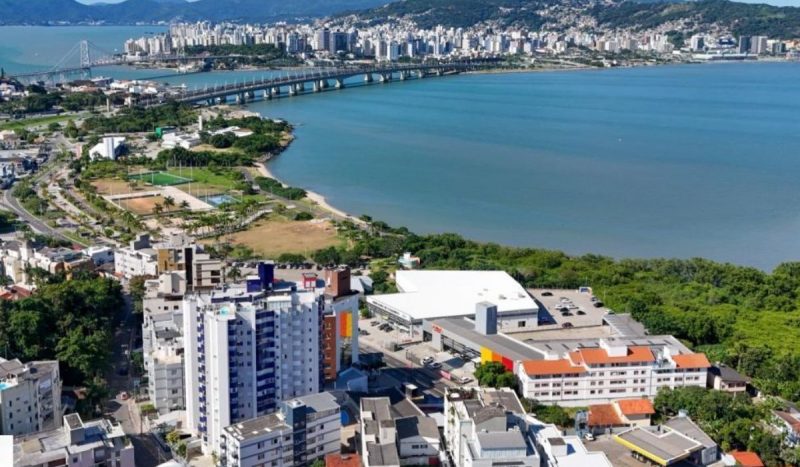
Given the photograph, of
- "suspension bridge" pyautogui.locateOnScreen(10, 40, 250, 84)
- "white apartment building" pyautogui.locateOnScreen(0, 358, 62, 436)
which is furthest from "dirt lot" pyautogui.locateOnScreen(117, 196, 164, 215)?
"suspension bridge" pyautogui.locateOnScreen(10, 40, 250, 84)

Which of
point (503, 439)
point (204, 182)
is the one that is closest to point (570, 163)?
point (204, 182)

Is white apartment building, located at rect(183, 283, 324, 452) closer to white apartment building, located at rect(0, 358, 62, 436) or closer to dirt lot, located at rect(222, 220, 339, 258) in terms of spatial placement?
white apartment building, located at rect(0, 358, 62, 436)

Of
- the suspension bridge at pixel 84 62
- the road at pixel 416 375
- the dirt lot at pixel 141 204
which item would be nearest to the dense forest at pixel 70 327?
the road at pixel 416 375

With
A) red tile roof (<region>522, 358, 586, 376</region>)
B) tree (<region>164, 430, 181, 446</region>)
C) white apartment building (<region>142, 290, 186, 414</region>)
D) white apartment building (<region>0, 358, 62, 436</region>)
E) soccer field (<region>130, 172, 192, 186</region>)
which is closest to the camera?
white apartment building (<region>0, 358, 62, 436</region>)

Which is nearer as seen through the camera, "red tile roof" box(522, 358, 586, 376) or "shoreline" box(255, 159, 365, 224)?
"red tile roof" box(522, 358, 586, 376)

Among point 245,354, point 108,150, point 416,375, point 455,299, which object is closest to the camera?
point 245,354

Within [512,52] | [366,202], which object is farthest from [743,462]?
[512,52]

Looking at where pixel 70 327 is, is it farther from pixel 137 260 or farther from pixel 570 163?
pixel 570 163
